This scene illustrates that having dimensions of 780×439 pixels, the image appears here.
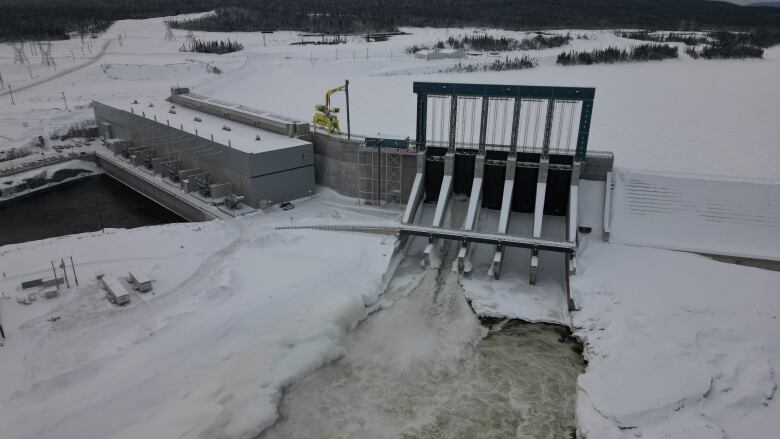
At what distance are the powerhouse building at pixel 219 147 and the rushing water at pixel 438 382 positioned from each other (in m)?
10.3

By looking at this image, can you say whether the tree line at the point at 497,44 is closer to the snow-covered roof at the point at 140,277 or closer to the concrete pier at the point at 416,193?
the concrete pier at the point at 416,193

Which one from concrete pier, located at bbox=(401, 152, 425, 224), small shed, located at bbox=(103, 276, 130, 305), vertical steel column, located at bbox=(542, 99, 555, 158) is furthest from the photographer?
concrete pier, located at bbox=(401, 152, 425, 224)

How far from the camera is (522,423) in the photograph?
1452 centimetres

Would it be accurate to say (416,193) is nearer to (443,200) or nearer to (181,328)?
(443,200)

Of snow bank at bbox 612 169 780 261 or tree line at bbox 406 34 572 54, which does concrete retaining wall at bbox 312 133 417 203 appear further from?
tree line at bbox 406 34 572 54

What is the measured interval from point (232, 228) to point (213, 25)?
93635 millimetres

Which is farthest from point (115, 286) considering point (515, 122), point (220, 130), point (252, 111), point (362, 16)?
point (362, 16)

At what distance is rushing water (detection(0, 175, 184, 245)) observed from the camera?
91.2 ft

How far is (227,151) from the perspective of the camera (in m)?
26.5

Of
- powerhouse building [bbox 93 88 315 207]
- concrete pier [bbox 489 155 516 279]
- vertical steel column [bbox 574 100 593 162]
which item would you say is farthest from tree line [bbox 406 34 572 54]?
vertical steel column [bbox 574 100 593 162]

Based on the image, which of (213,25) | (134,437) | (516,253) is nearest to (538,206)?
(516,253)

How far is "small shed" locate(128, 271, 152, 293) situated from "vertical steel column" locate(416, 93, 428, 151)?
13729mm

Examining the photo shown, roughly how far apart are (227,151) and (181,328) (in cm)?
1220

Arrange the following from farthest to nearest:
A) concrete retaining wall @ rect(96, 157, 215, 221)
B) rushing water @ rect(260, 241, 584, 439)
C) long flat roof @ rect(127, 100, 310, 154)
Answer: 1. concrete retaining wall @ rect(96, 157, 215, 221)
2. long flat roof @ rect(127, 100, 310, 154)
3. rushing water @ rect(260, 241, 584, 439)
